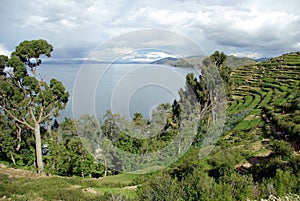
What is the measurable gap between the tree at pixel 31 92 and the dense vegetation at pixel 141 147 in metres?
0.04

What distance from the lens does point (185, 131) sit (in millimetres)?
11148

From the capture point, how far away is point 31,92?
11398 millimetres

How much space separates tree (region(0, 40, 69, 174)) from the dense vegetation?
41 millimetres

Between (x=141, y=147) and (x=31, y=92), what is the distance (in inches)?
214

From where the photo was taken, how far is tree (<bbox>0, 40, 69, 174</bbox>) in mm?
10969

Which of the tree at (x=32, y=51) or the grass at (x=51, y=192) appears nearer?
the grass at (x=51, y=192)

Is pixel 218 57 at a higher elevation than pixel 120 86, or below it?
higher

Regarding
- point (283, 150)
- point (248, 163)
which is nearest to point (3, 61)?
point (248, 163)

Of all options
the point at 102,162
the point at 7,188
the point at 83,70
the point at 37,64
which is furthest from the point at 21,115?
the point at 83,70

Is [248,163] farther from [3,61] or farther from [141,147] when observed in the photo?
[3,61]

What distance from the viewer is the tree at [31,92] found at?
1097 centimetres

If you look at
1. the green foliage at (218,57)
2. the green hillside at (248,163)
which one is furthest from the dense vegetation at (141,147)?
the green foliage at (218,57)

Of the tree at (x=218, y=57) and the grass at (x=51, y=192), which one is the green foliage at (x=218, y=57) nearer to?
the tree at (x=218, y=57)

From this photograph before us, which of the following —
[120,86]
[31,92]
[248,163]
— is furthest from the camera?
[31,92]
